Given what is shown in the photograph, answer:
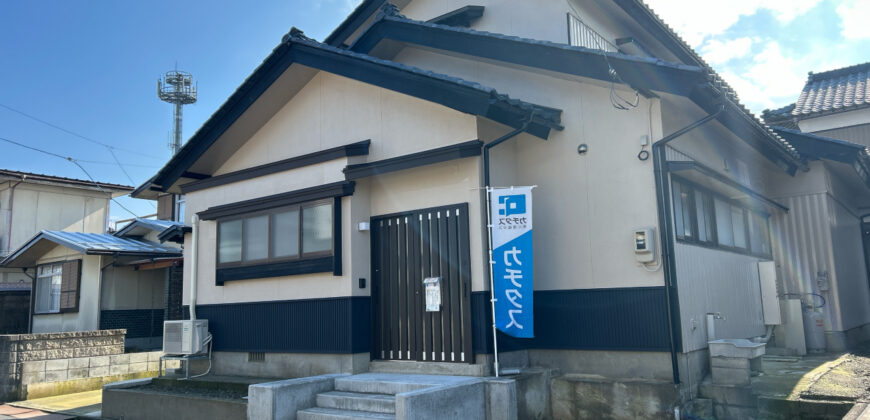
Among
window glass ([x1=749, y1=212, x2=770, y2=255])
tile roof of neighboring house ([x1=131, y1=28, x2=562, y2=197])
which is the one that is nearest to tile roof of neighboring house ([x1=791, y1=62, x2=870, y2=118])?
window glass ([x1=749, y1=212, x2=770, y2=255])

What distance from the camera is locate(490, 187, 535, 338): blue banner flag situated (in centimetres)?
677

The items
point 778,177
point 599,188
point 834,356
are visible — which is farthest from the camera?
point 778,177

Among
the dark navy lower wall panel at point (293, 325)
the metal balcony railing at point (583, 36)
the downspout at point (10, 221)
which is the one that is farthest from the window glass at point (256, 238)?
the downspout at point (10, 221)

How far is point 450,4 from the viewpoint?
9867mm

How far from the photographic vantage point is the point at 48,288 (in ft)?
50.6

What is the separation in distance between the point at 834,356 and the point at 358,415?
8.11 metres

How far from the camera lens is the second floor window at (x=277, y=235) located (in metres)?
8.13

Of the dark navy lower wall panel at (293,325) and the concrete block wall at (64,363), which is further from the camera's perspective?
the concrete block wall at (64,363)

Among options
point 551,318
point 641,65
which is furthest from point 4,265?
point 641,65

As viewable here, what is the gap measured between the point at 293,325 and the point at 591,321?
4067mm

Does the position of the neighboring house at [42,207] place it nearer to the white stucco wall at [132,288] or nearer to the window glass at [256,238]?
the white stucco wall at [132,288]

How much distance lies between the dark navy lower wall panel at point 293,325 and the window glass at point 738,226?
6.09 m

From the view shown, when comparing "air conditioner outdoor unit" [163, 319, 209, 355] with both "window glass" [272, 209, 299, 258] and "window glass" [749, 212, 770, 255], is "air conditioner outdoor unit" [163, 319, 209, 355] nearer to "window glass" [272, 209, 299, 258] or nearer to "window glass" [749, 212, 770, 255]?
"window glass" [272, 209, 299, 258]

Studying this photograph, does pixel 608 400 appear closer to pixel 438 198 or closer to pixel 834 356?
pixel 438 198
